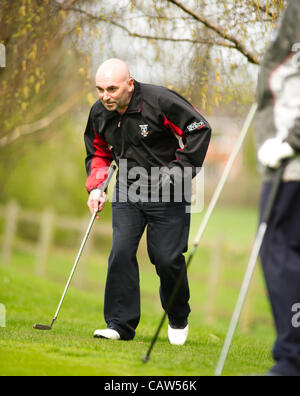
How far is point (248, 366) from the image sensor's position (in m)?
3.75

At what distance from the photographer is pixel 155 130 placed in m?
4.48

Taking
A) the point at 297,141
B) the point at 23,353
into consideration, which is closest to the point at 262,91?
the point at 297,141

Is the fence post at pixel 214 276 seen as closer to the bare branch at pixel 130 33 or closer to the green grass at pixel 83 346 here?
the green grass at pixel 83 346

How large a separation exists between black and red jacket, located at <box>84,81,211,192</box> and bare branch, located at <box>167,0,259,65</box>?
4.02 feet

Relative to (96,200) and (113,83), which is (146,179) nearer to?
(96,200)

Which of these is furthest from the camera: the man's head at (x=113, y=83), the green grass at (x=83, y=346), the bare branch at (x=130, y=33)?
the bare branch at (x=130, y=33)

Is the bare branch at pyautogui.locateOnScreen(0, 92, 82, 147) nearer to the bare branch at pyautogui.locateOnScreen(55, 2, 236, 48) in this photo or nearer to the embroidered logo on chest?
the bare branch at pyautogui.locateOnScreen(55, 2, 236, 48)

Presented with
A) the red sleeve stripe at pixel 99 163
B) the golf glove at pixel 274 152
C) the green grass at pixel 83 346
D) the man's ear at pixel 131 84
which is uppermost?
the man's ear at pixel 131 84

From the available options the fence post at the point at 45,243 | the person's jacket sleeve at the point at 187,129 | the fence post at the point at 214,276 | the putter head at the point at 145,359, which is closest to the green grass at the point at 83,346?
the putter head at the point at 145,359

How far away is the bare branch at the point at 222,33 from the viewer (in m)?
5.47

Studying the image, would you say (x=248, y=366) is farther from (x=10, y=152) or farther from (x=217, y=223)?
(x=217, y=223)

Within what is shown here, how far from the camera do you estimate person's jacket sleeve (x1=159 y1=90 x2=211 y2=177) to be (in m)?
4.35

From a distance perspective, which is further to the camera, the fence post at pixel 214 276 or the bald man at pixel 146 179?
the fence post at pixel 214 276

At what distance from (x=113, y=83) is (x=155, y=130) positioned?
0.45m
